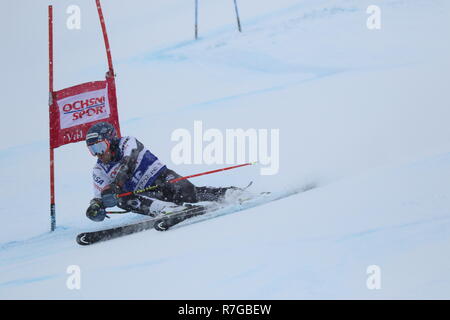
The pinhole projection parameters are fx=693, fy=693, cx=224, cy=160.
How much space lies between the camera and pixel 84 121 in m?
4.66

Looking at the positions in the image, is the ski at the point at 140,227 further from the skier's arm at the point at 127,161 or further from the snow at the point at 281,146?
the skier's arm at the point at 127,161

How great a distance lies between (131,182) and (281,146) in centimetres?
169

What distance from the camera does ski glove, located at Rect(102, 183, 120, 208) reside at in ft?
13.5

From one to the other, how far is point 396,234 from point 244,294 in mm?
872

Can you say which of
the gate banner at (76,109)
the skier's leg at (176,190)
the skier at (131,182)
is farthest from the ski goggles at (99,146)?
the gate banner at (76,109)

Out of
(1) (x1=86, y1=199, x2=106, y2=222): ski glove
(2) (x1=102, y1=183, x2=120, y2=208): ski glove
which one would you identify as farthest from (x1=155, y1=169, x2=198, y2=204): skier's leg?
(1) (x1=86, y1=199, x2=106, y2=222): ski glove

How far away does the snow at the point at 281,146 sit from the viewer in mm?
3309

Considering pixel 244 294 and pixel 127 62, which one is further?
pixel 127 62

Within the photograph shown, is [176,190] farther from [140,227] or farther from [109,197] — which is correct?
[109,197]

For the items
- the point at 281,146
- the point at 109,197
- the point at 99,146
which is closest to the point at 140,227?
the point at 109,197

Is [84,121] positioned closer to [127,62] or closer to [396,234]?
[396,234]

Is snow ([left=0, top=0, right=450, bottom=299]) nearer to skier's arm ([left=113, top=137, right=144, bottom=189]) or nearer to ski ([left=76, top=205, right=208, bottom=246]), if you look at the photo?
ski ([left=76, top=205, right=208, bottom=246])

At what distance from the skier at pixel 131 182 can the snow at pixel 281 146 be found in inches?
9.4
